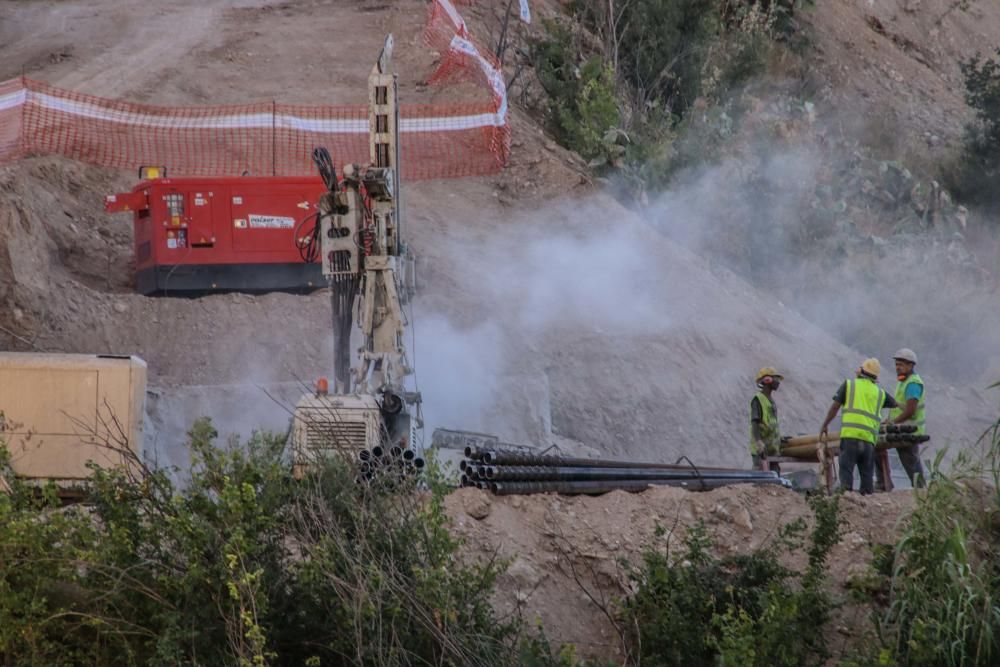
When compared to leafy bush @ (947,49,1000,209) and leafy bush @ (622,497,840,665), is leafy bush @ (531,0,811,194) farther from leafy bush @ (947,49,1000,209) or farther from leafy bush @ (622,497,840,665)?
leafy bush @ (622,497,840,665)

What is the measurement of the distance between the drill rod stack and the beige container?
23.3 ft

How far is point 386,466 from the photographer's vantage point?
30.1 ft

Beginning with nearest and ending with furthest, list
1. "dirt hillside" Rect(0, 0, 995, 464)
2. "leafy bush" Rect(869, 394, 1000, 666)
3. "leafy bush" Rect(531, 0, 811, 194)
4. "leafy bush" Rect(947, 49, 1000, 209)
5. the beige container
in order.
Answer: "leafy bush" Rect(869, 394, 1000, 666)
the beige container
"dirt hillside" Rect(0, 0, 995, 464)
"leafy bush" Rect(531, 0, 811, 194)
"leafy bush" Rect(947, 49, 1000, 209)

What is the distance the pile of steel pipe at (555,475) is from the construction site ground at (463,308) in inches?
158

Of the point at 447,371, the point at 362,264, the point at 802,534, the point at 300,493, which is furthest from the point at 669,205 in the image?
the point at 300,493

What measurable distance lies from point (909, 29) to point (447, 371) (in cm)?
2719

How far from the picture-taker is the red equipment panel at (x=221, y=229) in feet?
61.3

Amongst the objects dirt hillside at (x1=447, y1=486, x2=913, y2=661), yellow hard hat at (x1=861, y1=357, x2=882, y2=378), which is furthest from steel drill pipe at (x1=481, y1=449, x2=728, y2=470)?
yellow hard hat at (x1=861, y1=357, x2=882, y2=378)

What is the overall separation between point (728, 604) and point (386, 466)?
2442 mm

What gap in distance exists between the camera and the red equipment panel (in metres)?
18.7

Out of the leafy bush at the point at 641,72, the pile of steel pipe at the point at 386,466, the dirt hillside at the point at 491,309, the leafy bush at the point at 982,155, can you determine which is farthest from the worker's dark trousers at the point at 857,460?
the leafy bush at the point at 982,155

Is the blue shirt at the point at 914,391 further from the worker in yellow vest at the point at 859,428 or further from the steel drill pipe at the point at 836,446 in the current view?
the worker in yellow vest at the point at 859,428

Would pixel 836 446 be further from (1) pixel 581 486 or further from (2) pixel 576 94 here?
(2) pixel 576 94

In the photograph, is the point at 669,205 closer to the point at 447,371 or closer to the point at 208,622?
the point at 447,371
